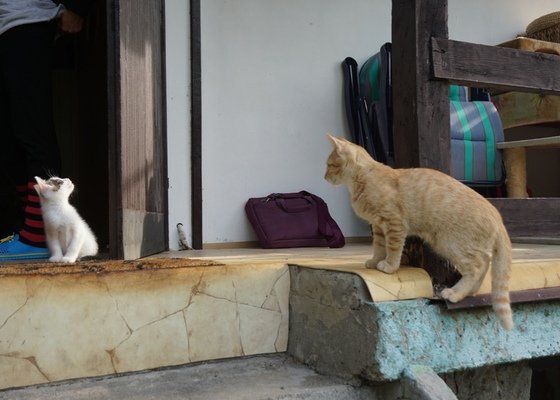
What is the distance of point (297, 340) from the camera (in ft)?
5.93

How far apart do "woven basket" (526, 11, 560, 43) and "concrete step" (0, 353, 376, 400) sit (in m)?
3.80

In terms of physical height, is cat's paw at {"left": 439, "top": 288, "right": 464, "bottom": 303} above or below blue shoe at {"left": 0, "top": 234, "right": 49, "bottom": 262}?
below

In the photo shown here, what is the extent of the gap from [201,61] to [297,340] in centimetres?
204

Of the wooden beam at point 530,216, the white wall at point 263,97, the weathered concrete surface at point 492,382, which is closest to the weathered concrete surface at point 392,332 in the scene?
the weathered concrete surface at point 492,382

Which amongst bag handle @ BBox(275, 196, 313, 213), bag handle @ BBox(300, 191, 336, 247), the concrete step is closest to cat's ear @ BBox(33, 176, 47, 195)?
the concrete step

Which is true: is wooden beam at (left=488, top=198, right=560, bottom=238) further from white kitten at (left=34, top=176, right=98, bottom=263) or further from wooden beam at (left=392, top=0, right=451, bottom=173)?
white kitten at (left=34, top=176, right=98, bottom=263)

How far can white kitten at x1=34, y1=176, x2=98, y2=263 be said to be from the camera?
2098 millimetres

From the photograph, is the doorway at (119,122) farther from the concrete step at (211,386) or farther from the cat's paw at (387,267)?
the cat's paw at (387,267)

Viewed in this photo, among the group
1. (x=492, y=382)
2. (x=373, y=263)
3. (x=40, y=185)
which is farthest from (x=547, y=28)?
(x=40, y=185)

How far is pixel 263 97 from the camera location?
3.41 metres

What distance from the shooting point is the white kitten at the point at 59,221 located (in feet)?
6.88

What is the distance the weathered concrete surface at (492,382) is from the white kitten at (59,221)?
1.55 metres

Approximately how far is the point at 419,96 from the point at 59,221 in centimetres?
151

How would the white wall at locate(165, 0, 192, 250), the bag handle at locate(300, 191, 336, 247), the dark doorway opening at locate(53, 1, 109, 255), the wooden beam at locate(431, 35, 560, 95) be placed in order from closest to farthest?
the wooden beam at locate(431, 35, 560, 95) → the white wall at locate(165, 0, 192, 250) → the bag handle at locate(300, 191, 336, 247) → the dark doorway opening at locate(53, 1, 109, 255)
